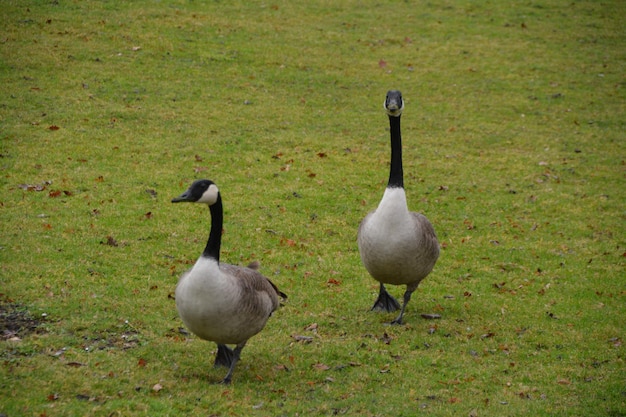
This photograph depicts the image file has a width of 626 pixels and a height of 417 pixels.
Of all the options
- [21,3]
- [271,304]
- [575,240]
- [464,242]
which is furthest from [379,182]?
[21,3]

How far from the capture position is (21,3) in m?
24.8

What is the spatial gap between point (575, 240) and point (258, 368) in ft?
28.0

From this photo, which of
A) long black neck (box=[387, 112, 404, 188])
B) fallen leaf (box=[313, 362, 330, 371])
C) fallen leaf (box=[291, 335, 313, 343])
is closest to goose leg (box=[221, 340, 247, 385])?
fallen leaf (box=[313, 362, 330, 371])

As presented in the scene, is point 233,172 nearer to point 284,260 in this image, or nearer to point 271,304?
point 284,260

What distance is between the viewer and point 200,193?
826 centimetres

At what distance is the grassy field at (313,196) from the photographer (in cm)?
891

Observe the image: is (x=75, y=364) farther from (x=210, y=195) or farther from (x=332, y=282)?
(x=332, y=282)

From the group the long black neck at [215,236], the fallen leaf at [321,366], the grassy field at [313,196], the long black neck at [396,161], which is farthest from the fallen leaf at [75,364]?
the long black neck at [396,161]

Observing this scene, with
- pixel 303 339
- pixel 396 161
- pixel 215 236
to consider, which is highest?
pixel 396 161

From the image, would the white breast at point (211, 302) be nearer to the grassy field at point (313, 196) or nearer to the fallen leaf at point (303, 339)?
the grassy field at point (313, 196)

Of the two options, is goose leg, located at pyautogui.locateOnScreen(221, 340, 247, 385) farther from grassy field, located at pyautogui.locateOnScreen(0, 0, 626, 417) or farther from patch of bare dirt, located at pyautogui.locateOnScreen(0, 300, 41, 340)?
patch of bare dirt, located at pyautogui.locateOnScreen(0, 300, 41, 340)

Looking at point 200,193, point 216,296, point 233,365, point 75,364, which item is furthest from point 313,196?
point 75,364

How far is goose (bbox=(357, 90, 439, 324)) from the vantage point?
10.2 meters

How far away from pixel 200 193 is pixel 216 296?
117 centimetres
